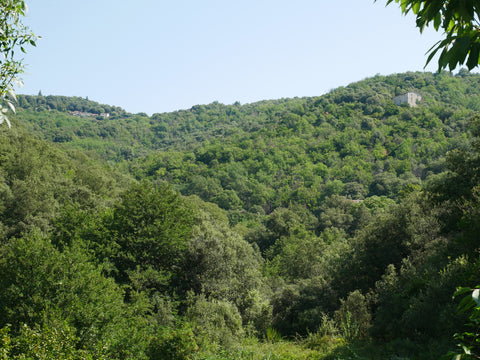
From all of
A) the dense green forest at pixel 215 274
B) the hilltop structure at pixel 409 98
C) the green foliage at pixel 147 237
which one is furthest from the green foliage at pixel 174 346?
the hilltop structure at pixel 409 98

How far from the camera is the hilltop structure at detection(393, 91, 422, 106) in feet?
276

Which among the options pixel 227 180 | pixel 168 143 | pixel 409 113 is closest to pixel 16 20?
pixel 227 180

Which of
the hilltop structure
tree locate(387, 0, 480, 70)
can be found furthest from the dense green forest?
the hilltop structure

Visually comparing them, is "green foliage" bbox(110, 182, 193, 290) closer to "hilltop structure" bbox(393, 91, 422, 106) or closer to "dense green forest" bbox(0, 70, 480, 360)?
"dense green forest" bbox(0, 70, 480, 360)

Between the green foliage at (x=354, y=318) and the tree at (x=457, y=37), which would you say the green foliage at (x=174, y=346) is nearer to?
the green foliage at (x=354, y=318)

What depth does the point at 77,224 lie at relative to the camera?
20.7m

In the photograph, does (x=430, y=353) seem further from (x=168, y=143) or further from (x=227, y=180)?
(x=168, y=143)

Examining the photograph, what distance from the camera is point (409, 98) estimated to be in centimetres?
8425

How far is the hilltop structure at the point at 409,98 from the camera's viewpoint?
84.2 meters

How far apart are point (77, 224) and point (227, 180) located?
57.2 metres

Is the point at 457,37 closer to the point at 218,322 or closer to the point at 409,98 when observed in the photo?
the point at 218,322

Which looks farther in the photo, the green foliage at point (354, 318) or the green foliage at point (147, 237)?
the green foliage at point (147, 237)

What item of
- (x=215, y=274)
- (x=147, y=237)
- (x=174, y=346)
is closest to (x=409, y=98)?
(x=215, y=274)

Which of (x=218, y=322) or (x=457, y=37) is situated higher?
(x=457, y=37)
